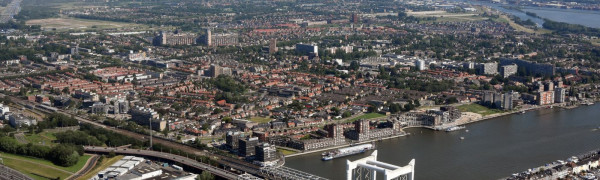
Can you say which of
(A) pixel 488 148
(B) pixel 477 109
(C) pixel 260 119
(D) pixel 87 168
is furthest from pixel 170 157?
(B) pixel 477 109

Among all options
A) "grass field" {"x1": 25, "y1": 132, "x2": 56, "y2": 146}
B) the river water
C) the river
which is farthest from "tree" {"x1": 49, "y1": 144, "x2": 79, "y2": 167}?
the river

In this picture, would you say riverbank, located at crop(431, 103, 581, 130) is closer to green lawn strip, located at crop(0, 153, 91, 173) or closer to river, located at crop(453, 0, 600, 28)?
green lawn strip, located at crop(0, 153, 91, 173)

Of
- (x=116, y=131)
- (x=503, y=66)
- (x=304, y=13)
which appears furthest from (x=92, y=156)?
(x=304, y=13)

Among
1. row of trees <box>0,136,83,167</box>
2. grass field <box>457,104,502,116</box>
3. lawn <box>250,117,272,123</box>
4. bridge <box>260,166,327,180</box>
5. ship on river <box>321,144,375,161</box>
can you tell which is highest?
bridge <box>260,166,327,180</box>

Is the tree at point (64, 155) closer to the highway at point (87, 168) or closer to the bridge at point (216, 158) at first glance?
the highway at point (87, 168)

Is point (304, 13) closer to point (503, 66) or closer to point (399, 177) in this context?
point (503, 66)

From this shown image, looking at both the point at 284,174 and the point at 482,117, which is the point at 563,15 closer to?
the point at 482,117
